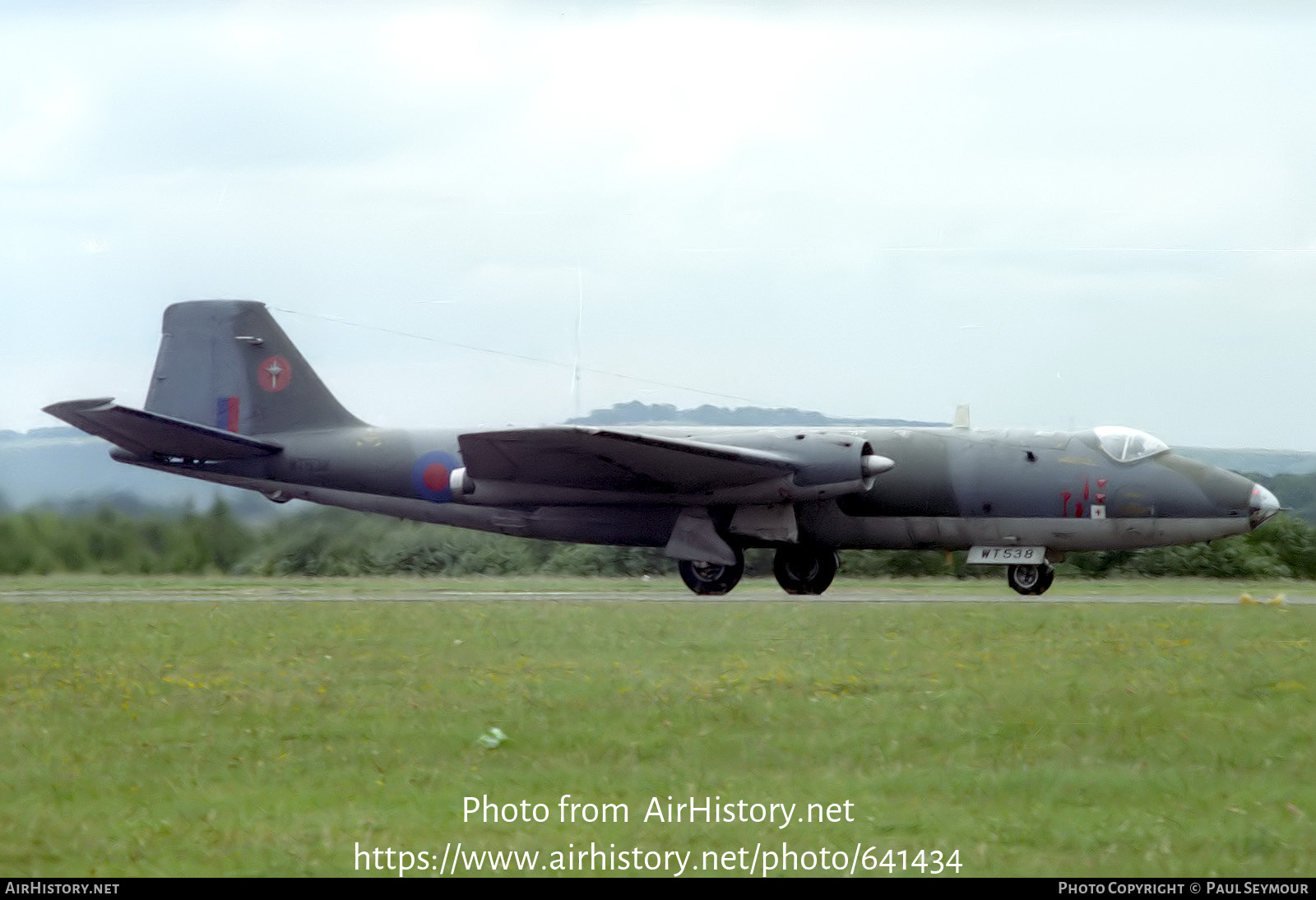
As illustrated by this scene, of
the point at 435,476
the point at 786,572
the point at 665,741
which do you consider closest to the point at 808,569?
the point at 786,572

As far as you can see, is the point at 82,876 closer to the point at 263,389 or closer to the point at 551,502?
the point at 551,502

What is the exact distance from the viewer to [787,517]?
22109 millimetres

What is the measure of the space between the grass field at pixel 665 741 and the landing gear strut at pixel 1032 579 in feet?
20.7

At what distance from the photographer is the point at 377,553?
1069 inches

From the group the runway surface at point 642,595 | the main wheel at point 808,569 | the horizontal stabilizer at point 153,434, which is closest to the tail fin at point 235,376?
the horizontal stabilizer at point 153,434

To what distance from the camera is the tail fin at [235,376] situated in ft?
82.2

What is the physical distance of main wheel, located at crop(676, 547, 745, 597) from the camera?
22.3 m

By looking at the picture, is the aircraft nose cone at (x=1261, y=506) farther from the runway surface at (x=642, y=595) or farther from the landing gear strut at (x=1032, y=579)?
the landing gear strut at (x=1032, y=579)

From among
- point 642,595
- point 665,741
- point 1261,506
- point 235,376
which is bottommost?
point 642,595

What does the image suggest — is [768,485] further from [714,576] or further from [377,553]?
[377,553]

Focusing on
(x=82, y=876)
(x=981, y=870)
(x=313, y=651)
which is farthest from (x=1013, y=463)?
(x=82, y=876)

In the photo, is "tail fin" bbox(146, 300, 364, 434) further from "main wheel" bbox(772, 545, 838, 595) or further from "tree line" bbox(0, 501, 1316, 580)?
"main wheel" bbox(772, 545, 838, 595)

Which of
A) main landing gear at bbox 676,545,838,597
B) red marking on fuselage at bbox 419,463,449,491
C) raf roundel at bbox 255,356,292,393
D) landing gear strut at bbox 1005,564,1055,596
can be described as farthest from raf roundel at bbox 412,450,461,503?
landing gear strut at bbox 1005,564,1055,596

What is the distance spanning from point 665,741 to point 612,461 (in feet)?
42.7
